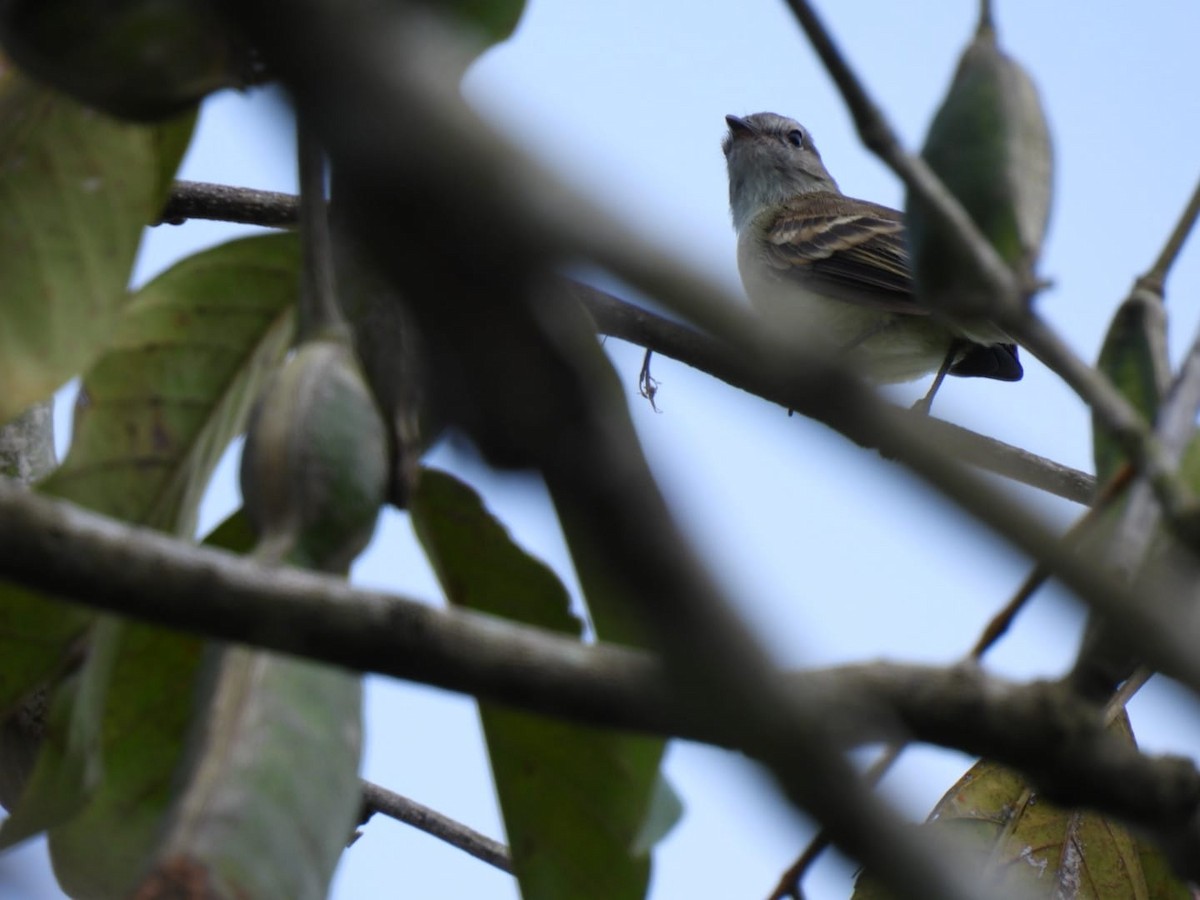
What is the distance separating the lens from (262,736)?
889 mm

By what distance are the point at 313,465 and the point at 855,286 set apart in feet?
21.0

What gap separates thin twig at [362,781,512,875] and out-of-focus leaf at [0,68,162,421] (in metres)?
1.11

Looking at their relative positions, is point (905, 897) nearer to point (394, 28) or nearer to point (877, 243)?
point (394, 28)

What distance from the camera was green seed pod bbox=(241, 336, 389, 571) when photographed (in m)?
0.99

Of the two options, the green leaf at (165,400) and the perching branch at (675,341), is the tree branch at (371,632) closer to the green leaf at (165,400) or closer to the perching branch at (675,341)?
the green leaf at (165,400)

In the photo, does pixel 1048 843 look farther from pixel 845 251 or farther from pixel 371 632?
pixel 845 251

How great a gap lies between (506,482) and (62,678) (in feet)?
4.02

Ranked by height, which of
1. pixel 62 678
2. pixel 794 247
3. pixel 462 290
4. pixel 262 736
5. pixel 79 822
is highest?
pixel 462 290

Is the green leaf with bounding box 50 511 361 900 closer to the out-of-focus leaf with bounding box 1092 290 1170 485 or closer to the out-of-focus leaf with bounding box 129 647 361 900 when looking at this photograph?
the out-of-focus leaf with bounding box 129 647 361 900

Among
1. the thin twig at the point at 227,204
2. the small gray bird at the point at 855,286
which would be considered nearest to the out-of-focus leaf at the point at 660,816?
the thin twig at the point at 227,204

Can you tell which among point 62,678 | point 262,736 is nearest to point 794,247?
point 62,678

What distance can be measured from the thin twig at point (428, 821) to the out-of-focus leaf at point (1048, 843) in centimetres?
76

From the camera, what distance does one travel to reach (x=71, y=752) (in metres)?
1.38

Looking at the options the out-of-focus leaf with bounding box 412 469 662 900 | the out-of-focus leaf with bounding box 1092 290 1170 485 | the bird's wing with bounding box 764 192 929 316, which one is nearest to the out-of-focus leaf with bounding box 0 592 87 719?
the out-of-focus leaf with bounding box 412 469 662 900
